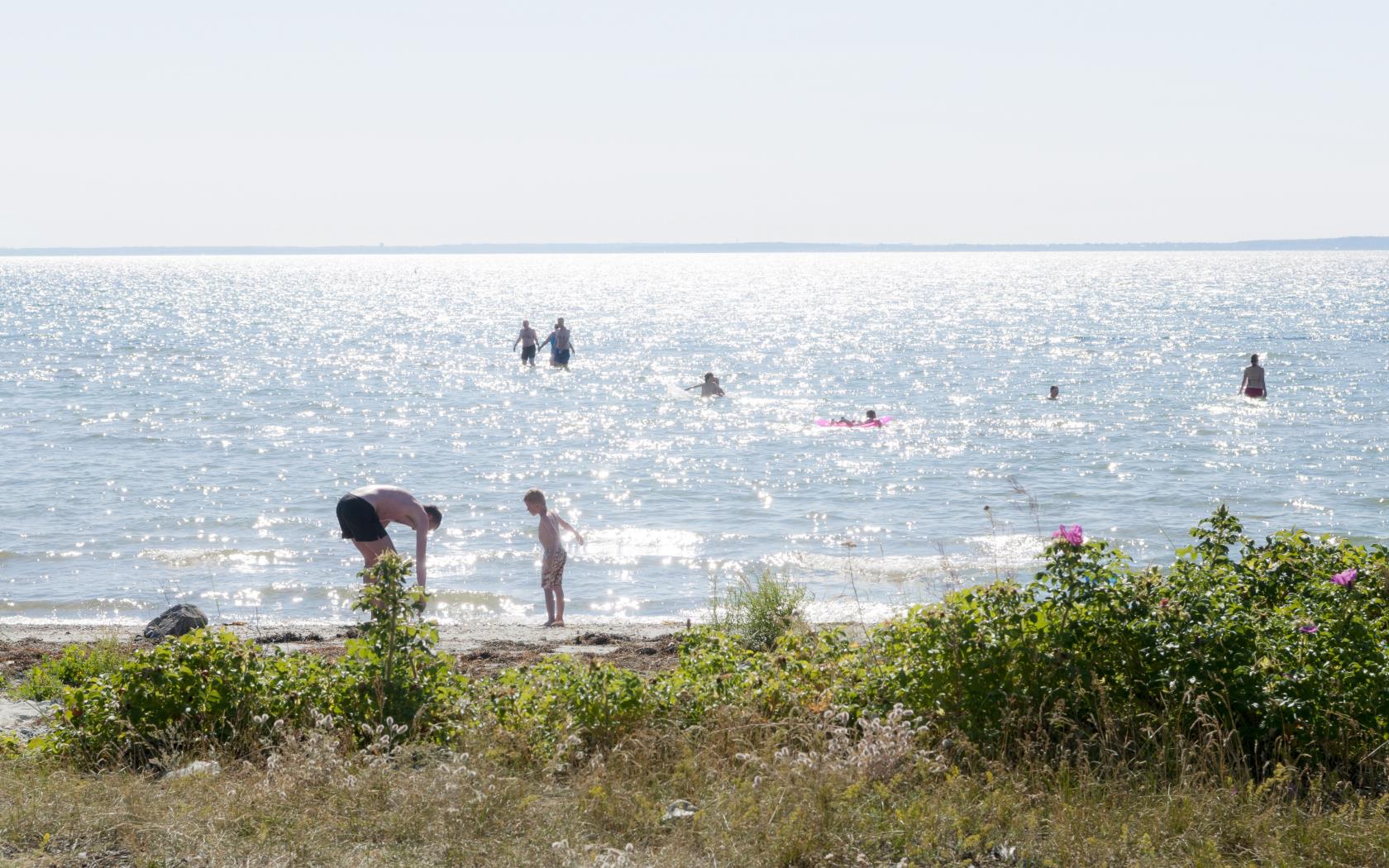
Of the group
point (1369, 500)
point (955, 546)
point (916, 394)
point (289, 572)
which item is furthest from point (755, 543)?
point (916, 394)

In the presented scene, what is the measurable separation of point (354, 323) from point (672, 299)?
47.4 metres

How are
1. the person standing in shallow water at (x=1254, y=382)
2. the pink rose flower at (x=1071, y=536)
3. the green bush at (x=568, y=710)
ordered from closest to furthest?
the pink rose flower at (x=1071, y=536) → the green bush at (x=568, y=710) → the person standing in shallow water at (x=1254, y=382)

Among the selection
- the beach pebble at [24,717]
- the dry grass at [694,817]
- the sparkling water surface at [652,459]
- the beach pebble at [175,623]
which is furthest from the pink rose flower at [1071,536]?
the beach pebble at [175,623]

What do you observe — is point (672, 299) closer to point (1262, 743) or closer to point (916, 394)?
point (916, 394)

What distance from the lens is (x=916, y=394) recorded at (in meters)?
37.8

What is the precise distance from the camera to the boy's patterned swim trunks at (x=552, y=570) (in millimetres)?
11758

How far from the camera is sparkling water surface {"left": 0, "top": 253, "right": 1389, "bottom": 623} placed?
14.8 m

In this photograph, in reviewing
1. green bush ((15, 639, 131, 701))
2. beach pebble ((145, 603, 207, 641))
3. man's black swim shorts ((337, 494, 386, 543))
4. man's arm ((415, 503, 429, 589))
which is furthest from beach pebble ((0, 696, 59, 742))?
man's arm ((415, 503, 429, 589))

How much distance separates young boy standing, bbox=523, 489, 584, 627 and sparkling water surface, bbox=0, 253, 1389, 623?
3.49ft

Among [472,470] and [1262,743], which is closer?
[1262,743]

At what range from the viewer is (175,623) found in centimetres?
980

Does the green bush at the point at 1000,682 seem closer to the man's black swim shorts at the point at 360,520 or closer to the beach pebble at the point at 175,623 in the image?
the man's black swim shorts at the point at 360,520

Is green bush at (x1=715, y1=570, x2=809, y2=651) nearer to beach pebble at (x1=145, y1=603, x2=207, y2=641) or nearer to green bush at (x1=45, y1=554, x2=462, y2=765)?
green bush at (x1=45, y1=554, x2=462, y2=765)

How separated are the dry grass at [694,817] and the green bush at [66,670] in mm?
2330
